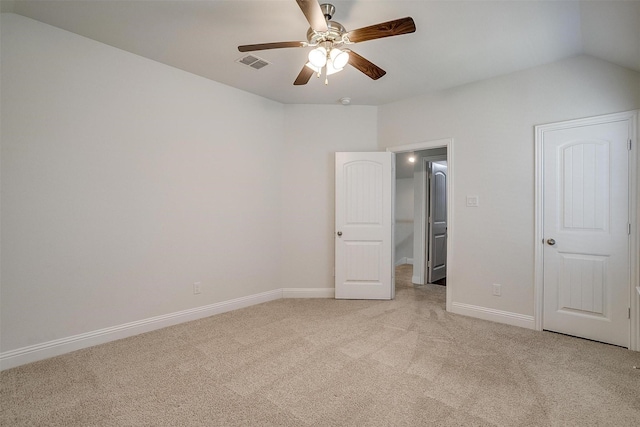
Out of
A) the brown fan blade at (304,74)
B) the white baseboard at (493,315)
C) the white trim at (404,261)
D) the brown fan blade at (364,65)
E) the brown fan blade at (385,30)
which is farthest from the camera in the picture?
the white trim at (404,261)

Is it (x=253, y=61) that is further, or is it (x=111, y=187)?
(x=253, y=61)

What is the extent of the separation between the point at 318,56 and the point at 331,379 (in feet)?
7.37

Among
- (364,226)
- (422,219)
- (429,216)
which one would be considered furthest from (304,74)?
(429,216)

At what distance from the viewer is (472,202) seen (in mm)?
3477

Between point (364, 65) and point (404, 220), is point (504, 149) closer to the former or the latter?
point (364, 65)

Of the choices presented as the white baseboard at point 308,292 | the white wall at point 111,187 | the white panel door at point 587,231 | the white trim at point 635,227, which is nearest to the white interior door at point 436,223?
the white baseboard at point 308,292

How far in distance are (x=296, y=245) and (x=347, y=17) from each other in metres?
2.80

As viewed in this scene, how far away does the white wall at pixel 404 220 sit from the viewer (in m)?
7.45

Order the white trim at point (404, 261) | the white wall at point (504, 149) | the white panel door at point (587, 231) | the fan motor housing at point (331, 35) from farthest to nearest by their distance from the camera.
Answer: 1. the white trim at point (404, 261)
2. the white wall at point (504, 149)
3. the white panel door at point (587, 231)
4. the fan motor housing at point (331, 35)

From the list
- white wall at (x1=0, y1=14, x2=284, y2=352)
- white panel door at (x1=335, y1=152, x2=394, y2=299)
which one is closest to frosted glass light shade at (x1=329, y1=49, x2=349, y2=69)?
white wall at (x1=0, y1=14, x2=284, y2=352)

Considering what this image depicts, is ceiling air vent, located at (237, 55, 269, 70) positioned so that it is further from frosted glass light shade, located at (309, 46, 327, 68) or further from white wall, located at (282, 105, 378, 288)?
white wall, located at (282, 105, 378, 288)

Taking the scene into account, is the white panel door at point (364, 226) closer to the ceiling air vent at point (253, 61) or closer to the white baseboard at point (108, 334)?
the white baseboard at point (108, 334)

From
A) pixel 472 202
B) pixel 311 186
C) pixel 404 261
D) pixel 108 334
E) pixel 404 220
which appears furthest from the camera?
pixel 404 220

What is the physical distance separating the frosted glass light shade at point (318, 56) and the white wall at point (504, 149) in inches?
83.8
